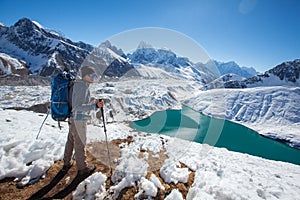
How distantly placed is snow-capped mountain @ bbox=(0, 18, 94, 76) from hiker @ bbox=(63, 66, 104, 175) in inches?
5391

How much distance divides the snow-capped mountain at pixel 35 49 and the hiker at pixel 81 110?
449 feet

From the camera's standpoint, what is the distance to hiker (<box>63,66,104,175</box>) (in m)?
4.30

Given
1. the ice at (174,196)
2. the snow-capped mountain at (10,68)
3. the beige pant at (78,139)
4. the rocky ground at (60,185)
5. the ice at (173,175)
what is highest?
the snow-capped mountain at (10,68)

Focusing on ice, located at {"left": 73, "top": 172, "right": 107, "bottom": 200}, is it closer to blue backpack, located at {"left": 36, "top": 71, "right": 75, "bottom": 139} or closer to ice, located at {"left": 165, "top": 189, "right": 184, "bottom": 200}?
ice, located at {"left": 165, "top": 189, "right": 184, "bottom": 200}

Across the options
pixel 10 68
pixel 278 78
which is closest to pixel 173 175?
pixel 10 68

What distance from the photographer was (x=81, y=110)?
4.34m

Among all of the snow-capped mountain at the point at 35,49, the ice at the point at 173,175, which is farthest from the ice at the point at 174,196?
the snow-capped mountain at the point at 35,49

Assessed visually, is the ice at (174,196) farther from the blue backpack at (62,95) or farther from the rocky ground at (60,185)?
the blue backpack at (62,95)

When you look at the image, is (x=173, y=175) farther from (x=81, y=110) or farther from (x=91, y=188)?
(x=81, y=110)

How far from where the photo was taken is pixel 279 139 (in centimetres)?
5975

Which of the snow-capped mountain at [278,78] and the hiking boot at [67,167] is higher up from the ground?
Answer: the snow-capped mountain at [278,78]

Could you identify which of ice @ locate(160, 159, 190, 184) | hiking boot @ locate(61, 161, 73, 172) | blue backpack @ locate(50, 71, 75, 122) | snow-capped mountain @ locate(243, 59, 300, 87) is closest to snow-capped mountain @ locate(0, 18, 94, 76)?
hiking boot @ locate(61, 161, 73, 172)

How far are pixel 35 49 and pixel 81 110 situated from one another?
184302 millimetres

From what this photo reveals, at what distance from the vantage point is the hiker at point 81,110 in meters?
4.30
